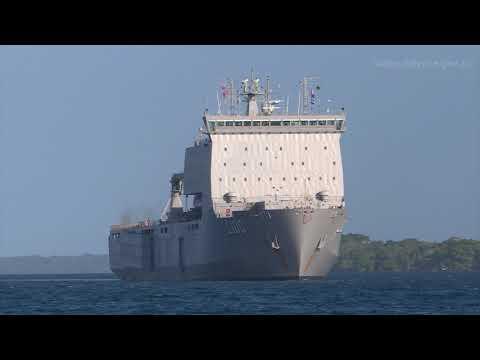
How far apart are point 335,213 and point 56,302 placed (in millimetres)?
19795

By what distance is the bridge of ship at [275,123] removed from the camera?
62656 mm

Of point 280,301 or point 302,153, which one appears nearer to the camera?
point 280,301

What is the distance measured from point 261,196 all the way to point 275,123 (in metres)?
4.02

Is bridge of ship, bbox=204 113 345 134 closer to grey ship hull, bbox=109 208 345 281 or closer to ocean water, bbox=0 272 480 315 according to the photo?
grey ship hull, bbox=109 208 345 281

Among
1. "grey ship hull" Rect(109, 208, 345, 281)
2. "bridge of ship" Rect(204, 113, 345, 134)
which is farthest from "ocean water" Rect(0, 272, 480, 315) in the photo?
"bridge of ship" Rect(204, 113, 345, 134)

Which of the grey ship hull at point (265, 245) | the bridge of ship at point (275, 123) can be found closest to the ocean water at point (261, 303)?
the grey ship hull at point (265, 245)

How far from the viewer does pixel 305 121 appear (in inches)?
2469

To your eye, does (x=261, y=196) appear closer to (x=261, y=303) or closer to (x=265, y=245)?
(x=265, y=245)

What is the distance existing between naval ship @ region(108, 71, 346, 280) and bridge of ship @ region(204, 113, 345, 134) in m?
0.05

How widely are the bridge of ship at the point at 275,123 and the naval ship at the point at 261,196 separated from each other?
5 cm
